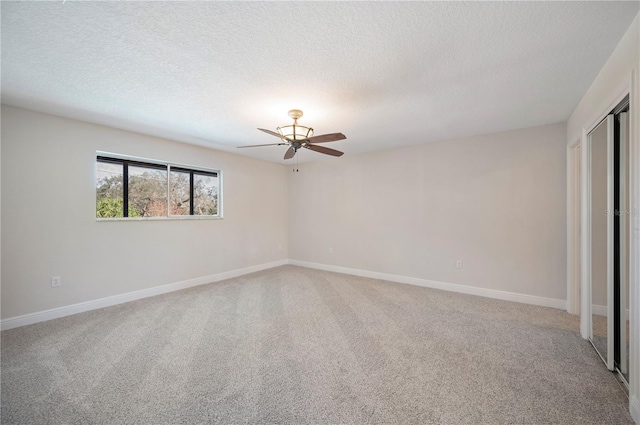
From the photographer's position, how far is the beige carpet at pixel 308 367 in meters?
1.65

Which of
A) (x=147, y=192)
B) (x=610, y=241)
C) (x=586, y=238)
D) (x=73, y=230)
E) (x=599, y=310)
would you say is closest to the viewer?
(x=610, y=241)

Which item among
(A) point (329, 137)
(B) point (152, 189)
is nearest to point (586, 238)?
(A) point (329, 137)

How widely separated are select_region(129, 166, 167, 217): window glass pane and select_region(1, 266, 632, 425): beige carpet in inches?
54.5

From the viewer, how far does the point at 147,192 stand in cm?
407

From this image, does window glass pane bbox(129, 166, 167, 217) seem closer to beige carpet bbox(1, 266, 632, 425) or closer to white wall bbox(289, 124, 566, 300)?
beige carpet bbox(1, 266, 632, 425)

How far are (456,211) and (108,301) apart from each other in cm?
517

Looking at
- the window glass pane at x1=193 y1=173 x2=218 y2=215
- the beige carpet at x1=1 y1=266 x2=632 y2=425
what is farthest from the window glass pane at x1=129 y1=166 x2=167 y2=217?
the beige carpet at x1=1 y1=266 x2=632 y2=425

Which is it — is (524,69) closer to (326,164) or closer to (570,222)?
(570,222)

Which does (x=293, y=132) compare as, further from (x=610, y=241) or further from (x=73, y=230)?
(x=73, y=230)

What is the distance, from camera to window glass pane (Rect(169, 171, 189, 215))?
439 centimetres

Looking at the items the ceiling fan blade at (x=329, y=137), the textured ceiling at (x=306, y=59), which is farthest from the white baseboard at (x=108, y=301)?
the ceiling fan blade at (x=329, y=137)

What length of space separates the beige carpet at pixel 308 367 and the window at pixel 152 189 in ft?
4.61

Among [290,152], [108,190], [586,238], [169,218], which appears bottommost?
[586,238]

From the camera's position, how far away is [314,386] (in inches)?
74.5
